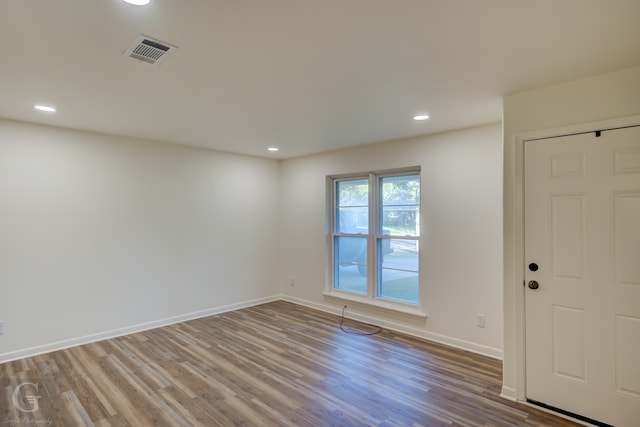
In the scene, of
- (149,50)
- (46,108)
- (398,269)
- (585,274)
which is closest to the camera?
(149,50)

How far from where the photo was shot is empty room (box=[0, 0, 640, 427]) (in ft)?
6.26

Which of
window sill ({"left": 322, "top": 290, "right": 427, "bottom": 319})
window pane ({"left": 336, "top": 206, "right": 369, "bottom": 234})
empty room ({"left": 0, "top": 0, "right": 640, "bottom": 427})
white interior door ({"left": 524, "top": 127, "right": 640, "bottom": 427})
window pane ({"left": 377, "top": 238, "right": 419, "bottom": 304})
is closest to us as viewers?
empty room ({"left": 0, "top": 0, "right": 640, "bottom": 427})

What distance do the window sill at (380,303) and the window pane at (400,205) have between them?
916 millimetres

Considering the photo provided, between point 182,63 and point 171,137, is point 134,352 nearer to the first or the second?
point 171,137

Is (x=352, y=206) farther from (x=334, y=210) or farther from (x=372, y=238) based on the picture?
(x=372, y=238)

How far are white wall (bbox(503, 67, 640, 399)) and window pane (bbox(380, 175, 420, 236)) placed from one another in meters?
1.56

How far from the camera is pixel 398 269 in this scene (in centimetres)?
445

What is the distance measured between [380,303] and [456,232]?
142 cm

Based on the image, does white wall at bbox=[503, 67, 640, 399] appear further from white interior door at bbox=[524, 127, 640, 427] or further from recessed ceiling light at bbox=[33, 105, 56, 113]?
recessed ceiling light at bbox=[33, 105, 56, 113]

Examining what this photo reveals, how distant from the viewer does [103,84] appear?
99.3 inches

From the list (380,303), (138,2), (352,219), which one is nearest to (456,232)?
(380,303)

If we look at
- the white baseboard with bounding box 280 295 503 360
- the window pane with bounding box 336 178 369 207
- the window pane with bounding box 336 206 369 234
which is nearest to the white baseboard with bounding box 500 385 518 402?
the white baseboard with bounding box 280 295 503 360

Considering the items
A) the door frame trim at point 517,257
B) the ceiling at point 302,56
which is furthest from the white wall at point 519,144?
the ceiling at point 302,56

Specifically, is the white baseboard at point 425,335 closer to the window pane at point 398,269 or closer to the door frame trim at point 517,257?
the window pane at point 398,269
